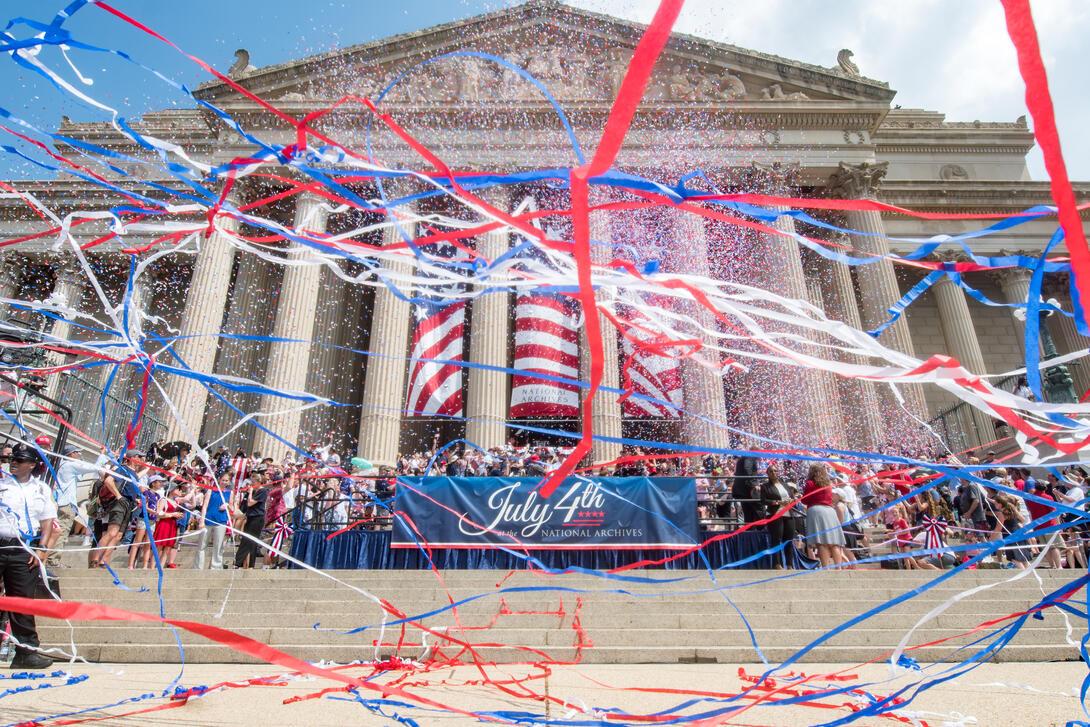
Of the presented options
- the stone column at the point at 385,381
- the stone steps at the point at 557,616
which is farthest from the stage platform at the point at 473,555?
the stone column at the point at 385,381

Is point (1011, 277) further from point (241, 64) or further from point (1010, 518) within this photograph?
point (241, 64)

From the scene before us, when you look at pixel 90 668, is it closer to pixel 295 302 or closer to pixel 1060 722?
pixel 1060 722

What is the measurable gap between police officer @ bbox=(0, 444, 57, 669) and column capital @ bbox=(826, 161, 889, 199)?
75.7ft

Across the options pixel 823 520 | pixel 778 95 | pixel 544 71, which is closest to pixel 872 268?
pixel 778 95

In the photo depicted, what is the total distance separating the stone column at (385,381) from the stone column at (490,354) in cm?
223

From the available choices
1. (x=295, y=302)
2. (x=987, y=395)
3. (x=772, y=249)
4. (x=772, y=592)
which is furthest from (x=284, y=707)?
(x=772, y=249)

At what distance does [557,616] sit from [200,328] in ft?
56.3

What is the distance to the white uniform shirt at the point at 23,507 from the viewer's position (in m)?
4.88

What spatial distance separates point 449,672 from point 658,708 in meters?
1.85

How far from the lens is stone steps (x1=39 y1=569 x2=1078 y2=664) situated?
5414mm

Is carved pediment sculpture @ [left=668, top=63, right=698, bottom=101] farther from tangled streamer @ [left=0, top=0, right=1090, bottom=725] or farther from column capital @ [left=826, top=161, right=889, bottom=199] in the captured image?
tangled streamer @ [left=0, top=0, right=1090, bottom=725]

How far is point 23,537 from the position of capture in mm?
5031

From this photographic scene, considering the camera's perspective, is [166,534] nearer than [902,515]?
Yes

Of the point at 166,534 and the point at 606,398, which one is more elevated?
the point at 606,398
